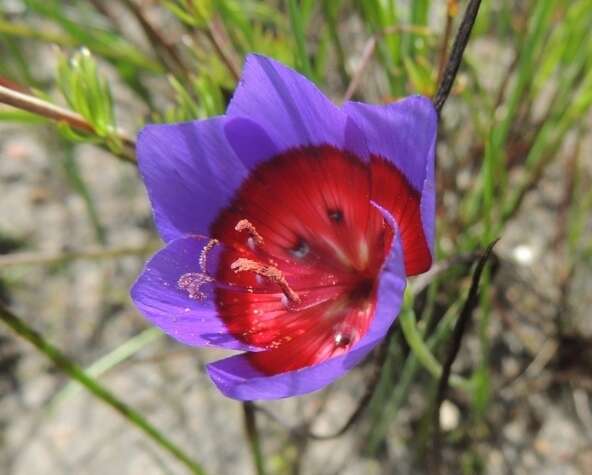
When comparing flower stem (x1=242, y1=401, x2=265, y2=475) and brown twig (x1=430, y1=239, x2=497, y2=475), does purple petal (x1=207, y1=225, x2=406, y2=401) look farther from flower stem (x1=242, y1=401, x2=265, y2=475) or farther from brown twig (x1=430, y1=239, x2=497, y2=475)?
flower stem (x1=242, y1=401, x2=265, y2=475)

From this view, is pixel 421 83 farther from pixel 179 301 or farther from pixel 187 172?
pixel 179 301

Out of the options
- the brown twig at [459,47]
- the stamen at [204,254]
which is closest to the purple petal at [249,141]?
the stamen at [204,254]

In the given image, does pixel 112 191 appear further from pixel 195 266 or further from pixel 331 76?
pixel 195 266

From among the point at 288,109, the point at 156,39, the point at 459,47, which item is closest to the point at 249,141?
the point at 288,109

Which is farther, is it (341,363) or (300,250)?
(300,250)

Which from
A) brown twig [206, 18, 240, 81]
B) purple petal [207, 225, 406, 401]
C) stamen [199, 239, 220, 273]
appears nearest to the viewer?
purple petal [207, 225, 406, 401]

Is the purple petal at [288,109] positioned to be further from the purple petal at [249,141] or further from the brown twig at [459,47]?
the brown twig at [459,47]

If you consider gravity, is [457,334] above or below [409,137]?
below

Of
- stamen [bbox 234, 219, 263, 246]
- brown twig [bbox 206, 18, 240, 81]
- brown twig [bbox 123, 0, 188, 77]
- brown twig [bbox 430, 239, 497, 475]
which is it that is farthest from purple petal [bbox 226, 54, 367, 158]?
brown twig [bbox 123, 0, 188, 77]
